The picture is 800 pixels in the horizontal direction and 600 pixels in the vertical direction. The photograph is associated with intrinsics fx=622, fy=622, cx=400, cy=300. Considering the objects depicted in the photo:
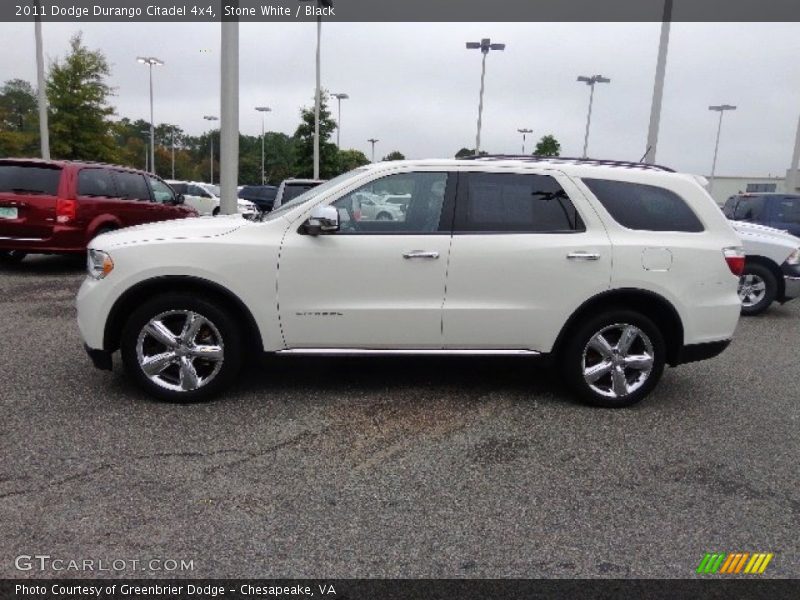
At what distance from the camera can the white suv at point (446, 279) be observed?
168 inches

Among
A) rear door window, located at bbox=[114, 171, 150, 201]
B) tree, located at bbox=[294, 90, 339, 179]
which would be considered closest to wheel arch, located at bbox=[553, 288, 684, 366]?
rear door window, located at bbox=[114, 171, 150, 201]

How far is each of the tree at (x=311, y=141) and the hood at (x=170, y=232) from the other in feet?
118

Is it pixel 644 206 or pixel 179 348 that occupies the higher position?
pixel 644 206

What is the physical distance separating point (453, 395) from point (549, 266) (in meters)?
1.25

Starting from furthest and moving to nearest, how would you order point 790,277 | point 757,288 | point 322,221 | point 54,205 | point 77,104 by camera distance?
point 77,104 → point 54,205 → point 757,288 → point 790,277 → point 322,221

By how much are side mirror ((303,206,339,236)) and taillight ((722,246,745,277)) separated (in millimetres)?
2848

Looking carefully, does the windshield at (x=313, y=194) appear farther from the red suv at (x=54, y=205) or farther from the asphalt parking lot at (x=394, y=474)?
the red suv at (x=54, y=205)

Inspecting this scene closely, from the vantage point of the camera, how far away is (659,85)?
14609 millimetres

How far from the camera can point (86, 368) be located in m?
5.14

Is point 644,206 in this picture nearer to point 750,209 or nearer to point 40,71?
point 750,209

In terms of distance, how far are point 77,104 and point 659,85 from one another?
25349 mm

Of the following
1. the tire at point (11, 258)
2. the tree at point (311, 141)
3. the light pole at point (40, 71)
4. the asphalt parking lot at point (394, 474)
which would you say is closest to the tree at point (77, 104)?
the light pole at point (40, 71)

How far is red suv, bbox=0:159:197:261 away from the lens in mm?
9062

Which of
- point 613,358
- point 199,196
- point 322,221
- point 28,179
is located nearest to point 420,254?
point 322,221
